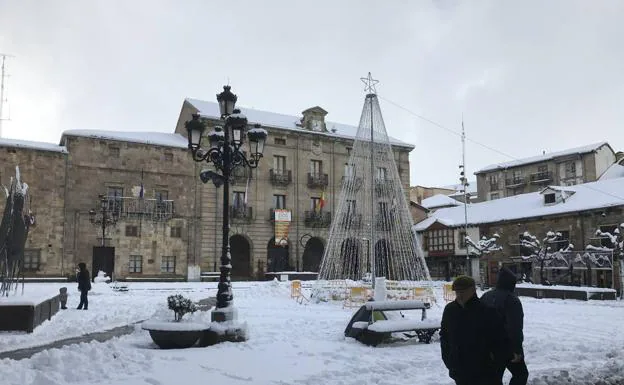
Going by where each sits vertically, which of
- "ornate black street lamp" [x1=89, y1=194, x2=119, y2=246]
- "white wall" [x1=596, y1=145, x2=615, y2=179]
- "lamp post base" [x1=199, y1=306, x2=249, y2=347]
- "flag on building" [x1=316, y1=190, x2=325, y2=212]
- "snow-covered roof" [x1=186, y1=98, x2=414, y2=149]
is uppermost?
"snow-covered roof" [x1=186, y1=98, x2=414, y2=149]

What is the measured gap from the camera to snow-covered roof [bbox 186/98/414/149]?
37219mm

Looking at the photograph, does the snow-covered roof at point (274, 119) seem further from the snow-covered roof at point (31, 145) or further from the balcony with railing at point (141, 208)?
the snow-covered roof at point (31, 145)

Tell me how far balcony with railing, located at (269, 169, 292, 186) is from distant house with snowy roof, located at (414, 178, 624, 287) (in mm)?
10636

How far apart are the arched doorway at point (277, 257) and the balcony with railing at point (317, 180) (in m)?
4.66

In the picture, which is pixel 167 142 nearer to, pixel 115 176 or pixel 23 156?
pixel 115 176

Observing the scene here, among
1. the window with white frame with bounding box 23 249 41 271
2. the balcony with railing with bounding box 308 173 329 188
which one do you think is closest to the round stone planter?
the window with white frame with bounding box 23 249 41 271

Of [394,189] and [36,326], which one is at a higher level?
[394,189]

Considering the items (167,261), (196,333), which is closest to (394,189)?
(196,333)

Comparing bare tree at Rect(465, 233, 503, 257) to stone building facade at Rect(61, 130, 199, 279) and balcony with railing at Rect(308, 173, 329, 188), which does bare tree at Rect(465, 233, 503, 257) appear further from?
stone building facade at Rect(61, 130, 199, 279)

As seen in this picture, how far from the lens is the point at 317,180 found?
1558 inches

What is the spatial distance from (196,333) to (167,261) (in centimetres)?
2591

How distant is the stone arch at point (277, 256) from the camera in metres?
37.8

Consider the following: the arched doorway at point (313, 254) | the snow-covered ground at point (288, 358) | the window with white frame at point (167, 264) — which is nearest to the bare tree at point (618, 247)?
the snow-covered ground at point (288, 358)

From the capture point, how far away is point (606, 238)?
2862 cm
